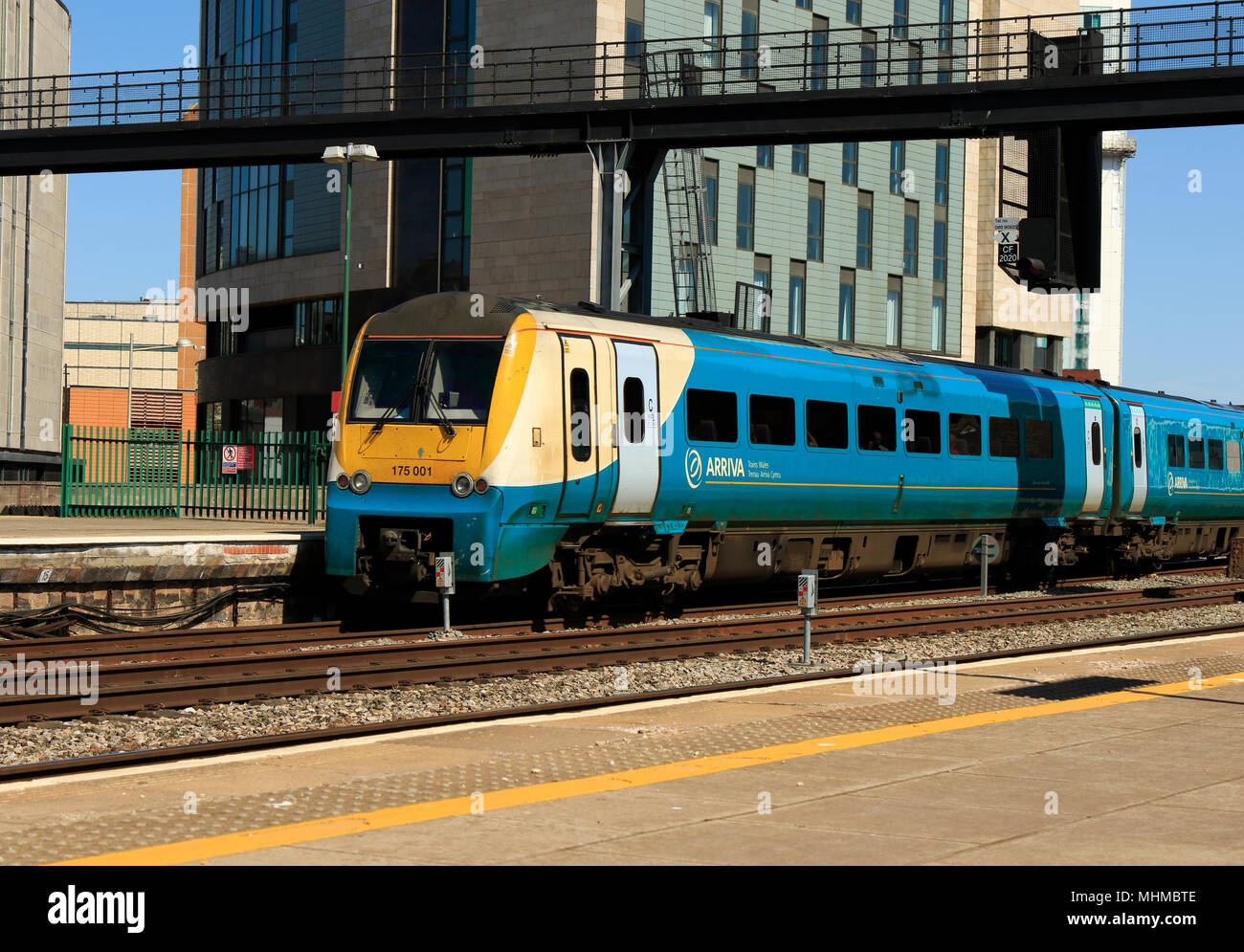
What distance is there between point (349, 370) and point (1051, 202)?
11.7 metres

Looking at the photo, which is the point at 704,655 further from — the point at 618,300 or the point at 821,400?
the point at 618,300

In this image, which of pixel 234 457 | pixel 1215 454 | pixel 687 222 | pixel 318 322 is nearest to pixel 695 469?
pixel 234 457

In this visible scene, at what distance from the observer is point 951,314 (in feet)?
194

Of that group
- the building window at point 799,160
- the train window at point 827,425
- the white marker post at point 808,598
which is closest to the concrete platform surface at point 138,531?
the train window at point 827,425

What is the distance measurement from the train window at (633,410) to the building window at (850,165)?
38210 millimetres

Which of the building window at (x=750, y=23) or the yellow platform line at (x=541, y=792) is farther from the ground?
the building window at (x=750, y=23)

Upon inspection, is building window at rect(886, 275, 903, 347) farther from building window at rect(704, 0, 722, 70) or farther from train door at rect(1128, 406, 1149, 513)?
train door at rect(1128, 406, 1149, 513)

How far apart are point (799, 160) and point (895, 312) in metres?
8.20

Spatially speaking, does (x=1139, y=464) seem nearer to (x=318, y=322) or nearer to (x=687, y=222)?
(x=687, y=222)

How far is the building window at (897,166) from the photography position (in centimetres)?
5609

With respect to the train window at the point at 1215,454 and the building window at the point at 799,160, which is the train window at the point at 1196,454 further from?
the building window at the point at 799,160

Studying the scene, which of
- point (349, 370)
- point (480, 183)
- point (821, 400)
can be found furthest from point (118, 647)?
point (480, 183)

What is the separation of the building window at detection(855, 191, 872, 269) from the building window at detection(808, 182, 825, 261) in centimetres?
217

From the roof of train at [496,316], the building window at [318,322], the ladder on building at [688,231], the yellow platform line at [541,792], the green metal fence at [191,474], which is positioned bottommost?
the yellow platform line at [541,792]
